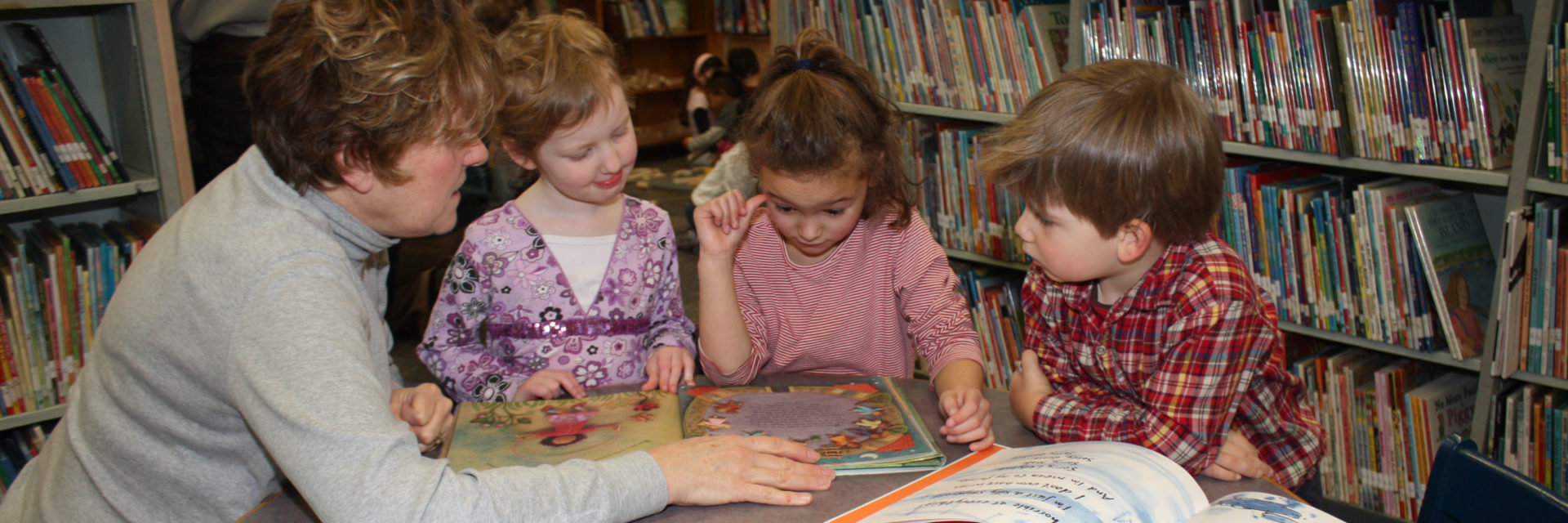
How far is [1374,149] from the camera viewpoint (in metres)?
2.02

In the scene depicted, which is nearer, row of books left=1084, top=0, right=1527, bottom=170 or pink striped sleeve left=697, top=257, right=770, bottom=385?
pink striped sleeve left=697, top=257, right=770, bottom=385

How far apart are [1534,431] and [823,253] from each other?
1.41m

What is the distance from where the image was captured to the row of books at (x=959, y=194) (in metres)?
2.66

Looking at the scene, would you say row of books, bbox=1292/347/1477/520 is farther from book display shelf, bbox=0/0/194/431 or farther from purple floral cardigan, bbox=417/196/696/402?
book display shelf, bbox=0/0/194/431

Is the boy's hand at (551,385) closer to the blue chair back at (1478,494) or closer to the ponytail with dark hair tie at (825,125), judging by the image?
the ponytail with dark hair tie at (825,125)

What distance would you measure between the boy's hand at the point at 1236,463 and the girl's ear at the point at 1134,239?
224 millimetres

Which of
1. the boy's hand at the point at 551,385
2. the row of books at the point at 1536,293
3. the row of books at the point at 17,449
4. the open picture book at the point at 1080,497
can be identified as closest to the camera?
the open picture book at the point at 1080,497

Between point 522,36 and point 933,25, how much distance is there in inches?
51.2

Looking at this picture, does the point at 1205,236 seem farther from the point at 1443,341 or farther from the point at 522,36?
the point at 1443,341

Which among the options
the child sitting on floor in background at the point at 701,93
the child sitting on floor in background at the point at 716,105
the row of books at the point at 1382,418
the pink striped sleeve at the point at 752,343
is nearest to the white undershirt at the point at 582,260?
the pink striped sleeve at the point at 752,343

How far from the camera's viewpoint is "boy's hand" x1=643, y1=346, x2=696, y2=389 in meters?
1.42

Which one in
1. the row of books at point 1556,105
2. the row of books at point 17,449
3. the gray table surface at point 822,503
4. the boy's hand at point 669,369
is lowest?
the row of books at point 17,449

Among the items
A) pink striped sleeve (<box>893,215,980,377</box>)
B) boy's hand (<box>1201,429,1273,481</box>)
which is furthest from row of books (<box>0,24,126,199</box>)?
boy's hand (<box>1201,429,1273,481</box>)

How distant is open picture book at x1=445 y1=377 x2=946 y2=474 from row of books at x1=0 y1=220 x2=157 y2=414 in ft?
4.50
